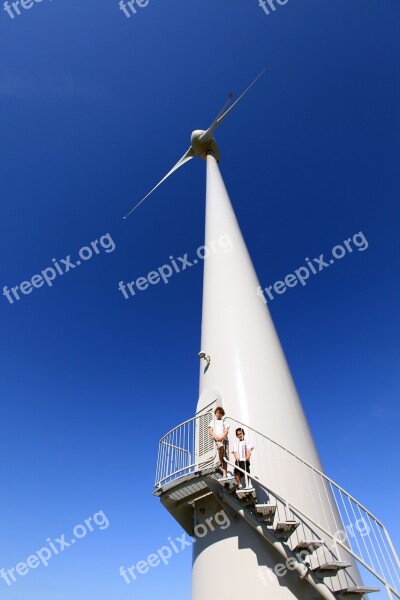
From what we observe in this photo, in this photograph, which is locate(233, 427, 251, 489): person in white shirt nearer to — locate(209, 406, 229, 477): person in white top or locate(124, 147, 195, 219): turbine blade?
locate(209, 406, 229, 477): person in white top

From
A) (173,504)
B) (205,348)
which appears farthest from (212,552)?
(205,348)

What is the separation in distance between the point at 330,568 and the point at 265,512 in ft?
4.43

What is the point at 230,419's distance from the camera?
880cm

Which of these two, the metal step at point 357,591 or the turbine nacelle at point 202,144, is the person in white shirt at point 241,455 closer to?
the metal step at point 357,591

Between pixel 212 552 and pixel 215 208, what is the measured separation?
13.2 m

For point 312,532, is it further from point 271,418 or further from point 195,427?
point 195,427

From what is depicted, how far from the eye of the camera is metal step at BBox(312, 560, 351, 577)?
582 centimetres

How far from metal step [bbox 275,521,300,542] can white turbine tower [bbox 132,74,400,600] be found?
0.7 inches

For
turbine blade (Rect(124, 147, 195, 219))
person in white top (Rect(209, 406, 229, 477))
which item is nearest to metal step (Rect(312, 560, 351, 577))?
person in white top (Rect(209, 406, 229, 477))

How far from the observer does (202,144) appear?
22.0m

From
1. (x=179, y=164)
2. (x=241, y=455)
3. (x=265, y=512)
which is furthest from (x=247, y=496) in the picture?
(x=179, y=164)

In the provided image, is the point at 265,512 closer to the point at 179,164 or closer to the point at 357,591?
the point at 357,591

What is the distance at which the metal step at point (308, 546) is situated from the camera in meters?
6.02

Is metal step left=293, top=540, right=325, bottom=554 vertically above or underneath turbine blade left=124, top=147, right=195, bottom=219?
underneath
